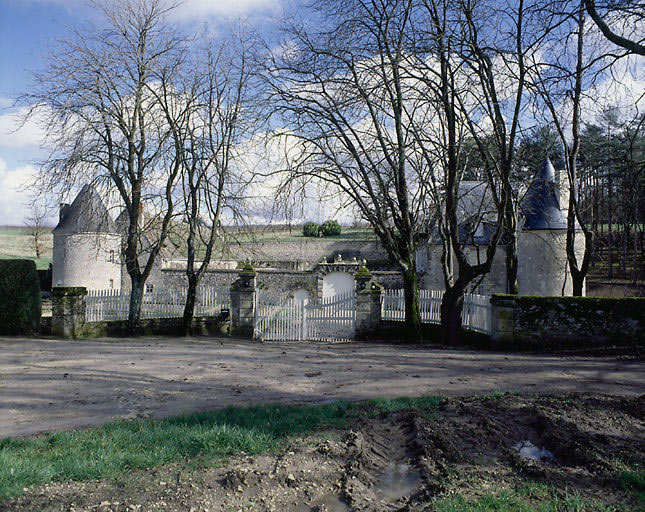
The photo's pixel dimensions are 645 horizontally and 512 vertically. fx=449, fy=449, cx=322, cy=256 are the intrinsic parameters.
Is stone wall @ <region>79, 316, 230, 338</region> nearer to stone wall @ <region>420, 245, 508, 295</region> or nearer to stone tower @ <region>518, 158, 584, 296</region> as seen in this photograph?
stone wall @ <region>420, 245, 508, 295</region>

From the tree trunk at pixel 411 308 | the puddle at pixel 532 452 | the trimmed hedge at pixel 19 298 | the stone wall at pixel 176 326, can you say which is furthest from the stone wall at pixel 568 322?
the trimmed hedge at pixel 19 298

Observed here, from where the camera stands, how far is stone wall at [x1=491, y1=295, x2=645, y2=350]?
10.9 m

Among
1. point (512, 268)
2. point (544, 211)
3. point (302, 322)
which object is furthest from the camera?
point (544, 211)

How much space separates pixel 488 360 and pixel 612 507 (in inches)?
262

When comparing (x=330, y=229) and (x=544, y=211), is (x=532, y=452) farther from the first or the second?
(x=330, y=229)

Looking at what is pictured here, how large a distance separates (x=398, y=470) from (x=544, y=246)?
816 inches

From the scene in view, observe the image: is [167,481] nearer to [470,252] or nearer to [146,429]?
[146,429]

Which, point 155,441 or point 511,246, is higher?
point 511,246

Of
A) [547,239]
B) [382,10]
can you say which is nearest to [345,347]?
[382,10]

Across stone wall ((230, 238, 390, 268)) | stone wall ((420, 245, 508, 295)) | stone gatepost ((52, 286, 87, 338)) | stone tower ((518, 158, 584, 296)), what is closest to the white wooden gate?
stone gatepost ((52, 286, 87, 338))

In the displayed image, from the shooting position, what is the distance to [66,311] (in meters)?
13.2

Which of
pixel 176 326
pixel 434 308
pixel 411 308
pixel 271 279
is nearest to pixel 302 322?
pixel 411 308

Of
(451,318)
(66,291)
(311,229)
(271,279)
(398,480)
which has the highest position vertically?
(311,229)

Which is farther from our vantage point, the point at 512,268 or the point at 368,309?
the point at 368,309
